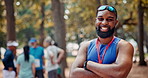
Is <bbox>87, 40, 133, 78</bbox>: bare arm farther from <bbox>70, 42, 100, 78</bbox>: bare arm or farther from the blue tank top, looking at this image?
<bbox>70, 42, 100, 78</bbox>: bare arm

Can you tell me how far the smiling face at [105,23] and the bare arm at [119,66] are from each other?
0.20 metres

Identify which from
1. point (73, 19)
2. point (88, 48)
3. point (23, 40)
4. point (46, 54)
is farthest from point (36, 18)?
point (88, 48)

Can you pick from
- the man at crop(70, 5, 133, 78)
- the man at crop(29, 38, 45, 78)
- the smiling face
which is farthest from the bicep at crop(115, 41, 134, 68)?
the man at crop(29, 38, 45, 78)

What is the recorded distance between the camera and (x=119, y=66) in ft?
10.3

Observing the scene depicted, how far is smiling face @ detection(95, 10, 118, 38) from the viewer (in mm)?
3283

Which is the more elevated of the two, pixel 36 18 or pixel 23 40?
pixel 36 18

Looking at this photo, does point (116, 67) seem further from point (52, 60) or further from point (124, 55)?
point (52, 60)

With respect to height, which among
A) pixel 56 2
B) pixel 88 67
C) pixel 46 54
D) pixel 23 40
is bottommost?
pixel 23 40

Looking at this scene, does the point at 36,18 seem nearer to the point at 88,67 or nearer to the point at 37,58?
the point at 37,58

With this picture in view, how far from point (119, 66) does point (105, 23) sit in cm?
52

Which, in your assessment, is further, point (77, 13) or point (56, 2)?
point (77, 13)

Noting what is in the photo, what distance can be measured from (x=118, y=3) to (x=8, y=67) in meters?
6.96

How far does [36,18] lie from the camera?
31.4 meters

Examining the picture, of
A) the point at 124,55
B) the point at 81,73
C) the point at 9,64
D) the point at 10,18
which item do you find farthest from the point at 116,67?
the point at 10,18
